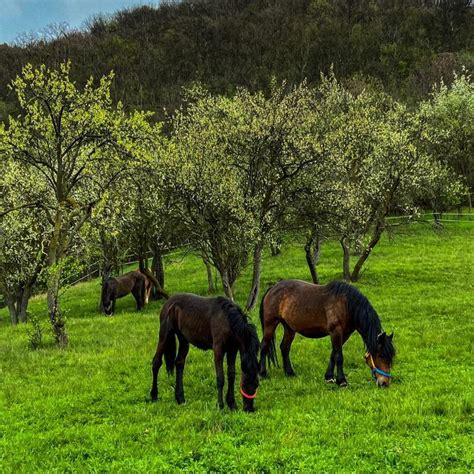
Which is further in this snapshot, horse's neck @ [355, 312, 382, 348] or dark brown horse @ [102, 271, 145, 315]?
dark brown horse @ [102, 271, 145, 315]

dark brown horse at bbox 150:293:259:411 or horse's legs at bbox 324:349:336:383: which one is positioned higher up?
dark brown horse at bbox 150:293:259:411

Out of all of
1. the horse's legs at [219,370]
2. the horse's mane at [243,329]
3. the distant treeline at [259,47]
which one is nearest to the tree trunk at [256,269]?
the horse's mane at [243,329]

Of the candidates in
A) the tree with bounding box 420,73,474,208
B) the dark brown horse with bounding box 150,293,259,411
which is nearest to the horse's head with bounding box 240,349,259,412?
the dark brown horse with bounding box 150,293,259,411

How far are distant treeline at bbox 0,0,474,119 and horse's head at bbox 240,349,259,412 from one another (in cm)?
8425

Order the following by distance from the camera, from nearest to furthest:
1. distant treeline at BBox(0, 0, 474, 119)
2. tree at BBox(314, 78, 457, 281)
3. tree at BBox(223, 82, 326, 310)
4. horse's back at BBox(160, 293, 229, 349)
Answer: horse's back at BBox(160, 293, 229, 349)
tree at BBox(223, 82, 326, 310)
tree at BBox(314, 78, 457, 281)
distant treeline at BBox(0, 0, 474, 119)

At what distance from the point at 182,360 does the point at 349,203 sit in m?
13.7

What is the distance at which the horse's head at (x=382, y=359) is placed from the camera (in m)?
10.1

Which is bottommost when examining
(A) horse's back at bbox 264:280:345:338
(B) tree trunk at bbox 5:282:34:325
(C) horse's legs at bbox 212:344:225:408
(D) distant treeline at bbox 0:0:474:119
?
(B) tree trunk at bbox 5:282:34:325

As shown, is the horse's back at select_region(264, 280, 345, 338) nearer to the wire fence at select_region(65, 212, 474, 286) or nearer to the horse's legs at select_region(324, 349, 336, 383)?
the horse's legs at select_region(324, 349, 336, 383)

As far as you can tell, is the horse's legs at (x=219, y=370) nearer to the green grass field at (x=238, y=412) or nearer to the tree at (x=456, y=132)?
the green grass field at (x=238, y=412)

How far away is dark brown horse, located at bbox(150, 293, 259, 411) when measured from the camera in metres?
9.28

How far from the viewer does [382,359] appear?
33.8ft

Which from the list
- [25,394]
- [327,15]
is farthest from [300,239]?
[327,15]

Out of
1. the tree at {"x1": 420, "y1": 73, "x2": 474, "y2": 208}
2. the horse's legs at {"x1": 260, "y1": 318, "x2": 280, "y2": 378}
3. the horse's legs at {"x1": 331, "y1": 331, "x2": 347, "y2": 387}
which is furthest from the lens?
the tree at {"x1": 420, "y1": 73, "x2": 474, "y2": 208}
